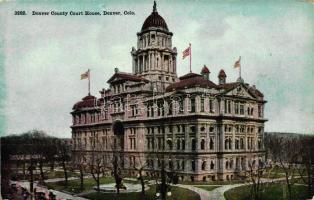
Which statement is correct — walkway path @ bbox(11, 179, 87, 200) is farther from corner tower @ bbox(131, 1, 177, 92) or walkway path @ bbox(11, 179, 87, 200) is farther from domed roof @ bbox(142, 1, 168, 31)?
domed roof @ bbox(142, 1, 168, 31)

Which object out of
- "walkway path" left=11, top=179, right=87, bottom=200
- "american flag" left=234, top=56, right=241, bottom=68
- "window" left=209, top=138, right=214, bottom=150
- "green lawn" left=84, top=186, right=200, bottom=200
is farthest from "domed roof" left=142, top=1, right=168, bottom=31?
"walkway path" left=11, top=179, right=87, bottom=200

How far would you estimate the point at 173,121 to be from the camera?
16.9m

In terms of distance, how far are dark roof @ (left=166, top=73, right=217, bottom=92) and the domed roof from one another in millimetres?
2070

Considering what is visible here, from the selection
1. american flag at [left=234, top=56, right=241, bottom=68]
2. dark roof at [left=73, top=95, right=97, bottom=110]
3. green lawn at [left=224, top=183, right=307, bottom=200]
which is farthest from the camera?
dark roof at [left=73, top=95, right=97, bottom=110]

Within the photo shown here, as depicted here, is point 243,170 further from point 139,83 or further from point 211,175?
point 139,83

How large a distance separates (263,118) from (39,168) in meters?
8.32

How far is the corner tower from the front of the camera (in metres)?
17.1

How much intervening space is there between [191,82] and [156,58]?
3.10 m

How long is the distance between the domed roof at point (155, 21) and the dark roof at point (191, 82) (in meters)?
2.07

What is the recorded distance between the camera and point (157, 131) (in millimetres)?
17359

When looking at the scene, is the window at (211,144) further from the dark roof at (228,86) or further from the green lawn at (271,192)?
the green lawn at (271,192)

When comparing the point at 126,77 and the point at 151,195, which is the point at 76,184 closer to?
the point at 151,195

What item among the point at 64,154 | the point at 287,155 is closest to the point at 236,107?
the point at 287,155

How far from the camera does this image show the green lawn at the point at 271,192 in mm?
14598
